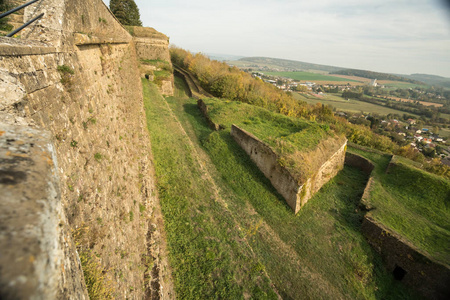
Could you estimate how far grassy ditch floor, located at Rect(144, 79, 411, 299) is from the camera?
21.4ft

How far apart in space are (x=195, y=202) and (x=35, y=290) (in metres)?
8.18

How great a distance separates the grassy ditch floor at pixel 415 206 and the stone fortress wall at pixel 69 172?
9585 mm

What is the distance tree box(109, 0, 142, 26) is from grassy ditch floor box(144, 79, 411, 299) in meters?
24.8

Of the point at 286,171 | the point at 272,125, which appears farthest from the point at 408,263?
the point at 272,125

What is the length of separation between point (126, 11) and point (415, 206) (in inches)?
1490

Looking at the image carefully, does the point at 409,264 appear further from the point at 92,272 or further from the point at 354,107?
the point at 354,107

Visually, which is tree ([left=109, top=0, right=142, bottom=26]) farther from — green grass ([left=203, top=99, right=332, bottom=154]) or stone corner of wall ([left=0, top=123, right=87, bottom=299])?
stone corner of wall ([left=0, top=123, right=87, bottom=299])

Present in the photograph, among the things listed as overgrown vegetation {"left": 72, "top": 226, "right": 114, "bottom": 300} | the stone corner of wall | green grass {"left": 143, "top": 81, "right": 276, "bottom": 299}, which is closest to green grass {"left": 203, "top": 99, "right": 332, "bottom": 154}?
green grass {"left": 143, "top": 81, "right": 276, "bottom": 299}

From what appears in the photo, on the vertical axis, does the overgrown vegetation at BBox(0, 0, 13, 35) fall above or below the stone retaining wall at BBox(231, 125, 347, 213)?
above

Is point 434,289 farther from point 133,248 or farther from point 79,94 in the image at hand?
point 79,94

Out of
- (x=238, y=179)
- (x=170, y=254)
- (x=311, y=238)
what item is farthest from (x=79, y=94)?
(x=311, y=238)

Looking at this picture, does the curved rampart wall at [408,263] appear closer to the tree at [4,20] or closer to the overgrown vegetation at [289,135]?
the overgrown vegetation at [289,135]

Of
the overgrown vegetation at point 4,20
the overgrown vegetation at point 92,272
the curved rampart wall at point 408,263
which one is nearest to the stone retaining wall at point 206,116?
the curved rampart wall at point 408,263

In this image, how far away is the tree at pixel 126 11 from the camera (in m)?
26.5
